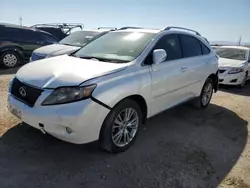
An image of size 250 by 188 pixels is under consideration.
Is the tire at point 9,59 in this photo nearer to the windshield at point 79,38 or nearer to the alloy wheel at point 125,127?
the windshield at point 79,38

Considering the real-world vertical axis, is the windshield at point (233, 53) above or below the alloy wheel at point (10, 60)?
above

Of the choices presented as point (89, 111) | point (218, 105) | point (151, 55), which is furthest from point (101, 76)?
point (218, 105)

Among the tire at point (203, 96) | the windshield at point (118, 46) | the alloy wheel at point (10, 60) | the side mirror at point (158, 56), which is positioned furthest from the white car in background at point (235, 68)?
the alloy wheel at point (10, 60)

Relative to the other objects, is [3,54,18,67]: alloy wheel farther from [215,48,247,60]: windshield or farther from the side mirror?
[215,48,247,60]: windshield

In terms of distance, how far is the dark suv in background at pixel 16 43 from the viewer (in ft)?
28.6

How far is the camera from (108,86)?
2844 millimetres

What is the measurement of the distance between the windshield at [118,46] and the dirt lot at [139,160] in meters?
1.32

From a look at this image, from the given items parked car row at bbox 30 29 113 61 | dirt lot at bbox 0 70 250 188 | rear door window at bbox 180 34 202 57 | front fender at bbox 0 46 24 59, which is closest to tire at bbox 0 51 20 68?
front fender at bbox 0 46 24 59

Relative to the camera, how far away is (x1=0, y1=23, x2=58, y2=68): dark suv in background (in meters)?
8.70

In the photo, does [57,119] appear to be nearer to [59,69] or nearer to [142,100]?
[59,69]

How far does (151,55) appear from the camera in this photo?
3.53m

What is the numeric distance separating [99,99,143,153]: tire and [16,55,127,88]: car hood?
49cm

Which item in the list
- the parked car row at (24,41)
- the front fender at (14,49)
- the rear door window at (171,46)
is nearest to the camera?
→ the rear door window at (171,46)

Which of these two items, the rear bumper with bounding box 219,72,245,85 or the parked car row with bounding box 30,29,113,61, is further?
the rear bumper with bounding box 219,72,245,85
